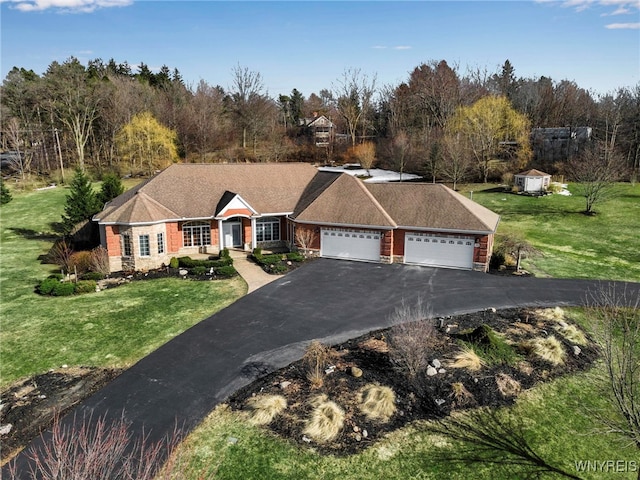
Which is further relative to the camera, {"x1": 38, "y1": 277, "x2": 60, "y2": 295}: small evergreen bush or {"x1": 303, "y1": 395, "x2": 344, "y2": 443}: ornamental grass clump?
{"x1": 38, "y1": 277, "x2": 60, "y2": 295}: small evergreen bush

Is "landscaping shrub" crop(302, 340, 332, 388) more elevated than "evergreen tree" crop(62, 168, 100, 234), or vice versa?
"evergreen tree" crop(62, 168, 100, 234)

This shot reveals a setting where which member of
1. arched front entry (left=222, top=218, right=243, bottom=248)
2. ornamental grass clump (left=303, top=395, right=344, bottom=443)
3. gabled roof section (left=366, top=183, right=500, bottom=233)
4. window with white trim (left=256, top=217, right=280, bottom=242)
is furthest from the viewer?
window with white trim (left=256, top=217, right=280, bottom=242)

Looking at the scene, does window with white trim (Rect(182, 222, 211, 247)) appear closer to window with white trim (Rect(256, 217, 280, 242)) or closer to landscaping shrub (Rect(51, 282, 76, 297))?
window with white trim (Rect(256, 217, 280, 242))

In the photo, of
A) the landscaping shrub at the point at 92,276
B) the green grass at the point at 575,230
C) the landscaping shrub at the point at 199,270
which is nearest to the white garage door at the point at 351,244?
the landscaping shrub at the point at 199,270

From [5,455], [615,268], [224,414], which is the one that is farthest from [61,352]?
[615,268]

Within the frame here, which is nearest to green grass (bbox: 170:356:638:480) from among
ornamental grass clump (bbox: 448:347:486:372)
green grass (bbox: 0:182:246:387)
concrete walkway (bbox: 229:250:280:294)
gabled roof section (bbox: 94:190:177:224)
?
ornamental grass clump (bbox: 448:347:486:372)

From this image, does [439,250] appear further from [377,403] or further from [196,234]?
[196,234]

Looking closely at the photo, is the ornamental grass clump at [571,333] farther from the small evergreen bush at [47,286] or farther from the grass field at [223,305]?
the small evergreen bush at [47,286]
